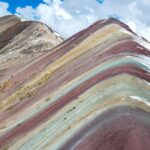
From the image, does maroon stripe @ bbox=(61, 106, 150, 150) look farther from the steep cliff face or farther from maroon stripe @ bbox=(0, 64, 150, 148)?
the steep cliff face

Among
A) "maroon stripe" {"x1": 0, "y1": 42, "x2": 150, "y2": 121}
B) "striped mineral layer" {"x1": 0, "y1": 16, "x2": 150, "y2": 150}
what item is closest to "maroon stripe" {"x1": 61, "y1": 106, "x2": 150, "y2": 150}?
"striped mineral layer" {"x1": 0, "y1": 16, "x2": 150, "y2": 150}

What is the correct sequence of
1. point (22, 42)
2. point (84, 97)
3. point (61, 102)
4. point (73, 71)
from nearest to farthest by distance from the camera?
1. point (84, 97)
2. point (61, 102)
3. point (73, 71)
4. point (22, 42)

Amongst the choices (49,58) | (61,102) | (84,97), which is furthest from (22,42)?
(84,97)

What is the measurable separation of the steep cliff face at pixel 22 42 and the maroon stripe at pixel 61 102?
36.3 meters

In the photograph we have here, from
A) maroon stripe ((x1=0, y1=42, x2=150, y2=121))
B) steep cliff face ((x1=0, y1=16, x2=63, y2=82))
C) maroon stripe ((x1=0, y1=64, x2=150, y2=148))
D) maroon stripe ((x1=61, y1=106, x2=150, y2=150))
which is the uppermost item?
steep cliff face ((x1=0, y1=16, x2=63, y2=82))

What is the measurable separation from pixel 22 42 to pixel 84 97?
82755mm

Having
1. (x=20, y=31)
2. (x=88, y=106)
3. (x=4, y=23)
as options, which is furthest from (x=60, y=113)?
(x=4, y=23)

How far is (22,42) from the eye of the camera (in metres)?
124

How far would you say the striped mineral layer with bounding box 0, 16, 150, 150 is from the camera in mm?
34125

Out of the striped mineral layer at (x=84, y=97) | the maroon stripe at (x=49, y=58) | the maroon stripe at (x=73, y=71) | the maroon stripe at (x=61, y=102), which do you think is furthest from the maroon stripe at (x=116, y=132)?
the maroon stripe at (x=49, y=58)

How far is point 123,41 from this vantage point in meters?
53.6

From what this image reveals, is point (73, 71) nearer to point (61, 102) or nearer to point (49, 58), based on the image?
point (61, 102)

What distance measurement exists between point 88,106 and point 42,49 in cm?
6628

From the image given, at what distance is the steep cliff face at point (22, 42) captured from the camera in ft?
327
